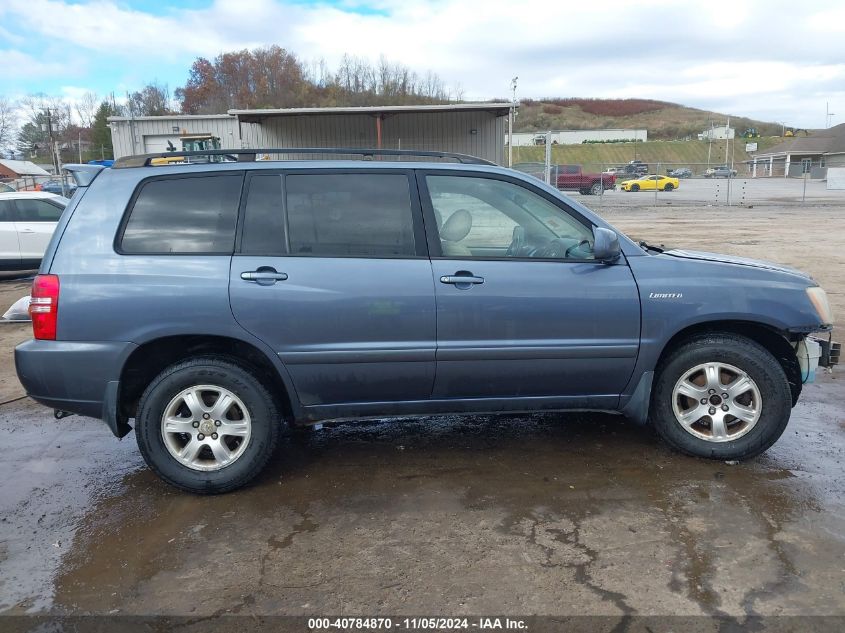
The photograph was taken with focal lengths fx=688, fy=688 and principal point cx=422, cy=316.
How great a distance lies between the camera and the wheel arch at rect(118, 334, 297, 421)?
12.6 ft

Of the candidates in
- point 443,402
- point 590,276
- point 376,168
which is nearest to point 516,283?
point 590,276

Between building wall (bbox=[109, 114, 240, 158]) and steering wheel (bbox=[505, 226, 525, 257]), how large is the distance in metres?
26.5

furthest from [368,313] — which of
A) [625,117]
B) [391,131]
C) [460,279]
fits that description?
[625,117]

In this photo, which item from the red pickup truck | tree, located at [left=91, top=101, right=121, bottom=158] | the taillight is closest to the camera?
the taillight

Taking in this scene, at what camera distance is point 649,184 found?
163 feet

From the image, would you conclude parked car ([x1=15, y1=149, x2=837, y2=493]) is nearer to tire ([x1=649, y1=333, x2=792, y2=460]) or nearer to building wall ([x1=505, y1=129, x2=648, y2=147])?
tire ([x1=649, y1=333, x2=792, y2=460])

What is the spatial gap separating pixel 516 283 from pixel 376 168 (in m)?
1.07

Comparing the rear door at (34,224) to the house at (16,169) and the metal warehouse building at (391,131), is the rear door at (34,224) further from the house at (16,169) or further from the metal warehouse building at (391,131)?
the house at (16,169)

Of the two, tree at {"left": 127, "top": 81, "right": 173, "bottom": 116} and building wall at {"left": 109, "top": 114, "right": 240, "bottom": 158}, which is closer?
building wall at {"left": 109, "top": 114, "right": 240, "bottom": 158}

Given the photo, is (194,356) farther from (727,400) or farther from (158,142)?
(158,142)

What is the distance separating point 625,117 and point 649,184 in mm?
111964

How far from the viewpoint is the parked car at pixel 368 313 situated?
3.75 meters

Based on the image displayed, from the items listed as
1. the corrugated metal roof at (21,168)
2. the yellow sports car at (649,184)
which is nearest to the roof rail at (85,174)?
the yellow sports car at (649,184)

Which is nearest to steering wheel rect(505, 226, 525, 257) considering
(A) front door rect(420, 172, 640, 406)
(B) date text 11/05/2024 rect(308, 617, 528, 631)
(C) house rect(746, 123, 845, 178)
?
(A) front door rect(420, 172, 640, 406)
